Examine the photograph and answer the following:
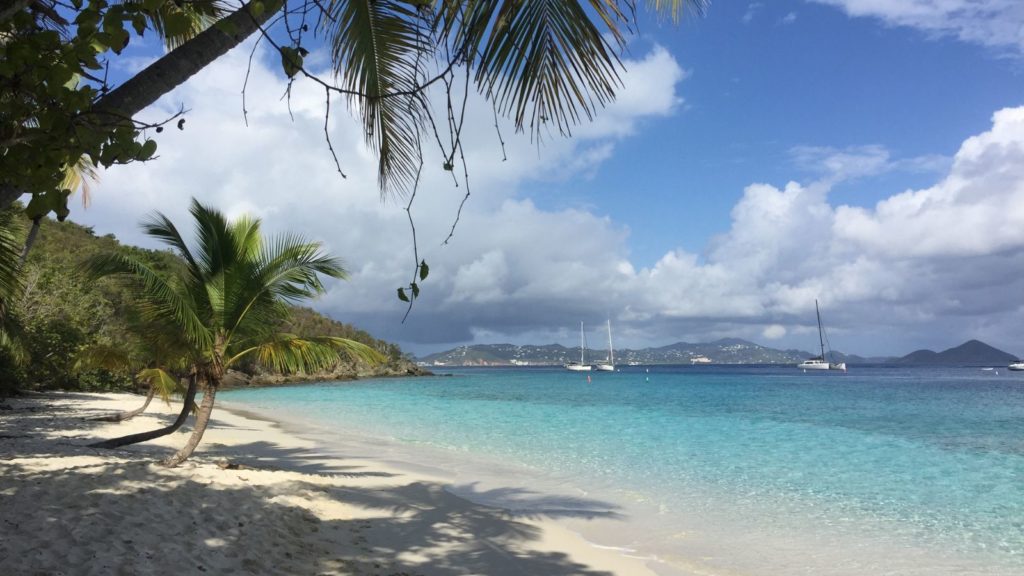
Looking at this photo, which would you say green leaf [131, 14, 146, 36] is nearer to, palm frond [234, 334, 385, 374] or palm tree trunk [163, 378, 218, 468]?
palm frond [234, 334, 385, 374]

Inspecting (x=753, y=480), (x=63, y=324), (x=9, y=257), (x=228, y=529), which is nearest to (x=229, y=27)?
Result: (x=9, y=257)

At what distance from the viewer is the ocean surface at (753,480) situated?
6367 mm

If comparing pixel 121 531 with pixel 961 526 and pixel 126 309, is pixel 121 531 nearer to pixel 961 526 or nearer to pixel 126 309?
pixel 126 309

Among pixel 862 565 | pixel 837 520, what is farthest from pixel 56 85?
pixel 837 520

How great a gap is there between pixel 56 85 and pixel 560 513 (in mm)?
7184

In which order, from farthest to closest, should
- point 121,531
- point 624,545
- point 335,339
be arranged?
point 335,339 < point 624,545 < point 121,531

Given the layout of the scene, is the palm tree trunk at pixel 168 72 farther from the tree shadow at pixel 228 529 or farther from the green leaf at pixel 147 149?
the tree shadow at pixel 228 529

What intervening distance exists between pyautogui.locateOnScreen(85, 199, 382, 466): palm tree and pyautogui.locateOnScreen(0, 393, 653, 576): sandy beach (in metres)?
1.25

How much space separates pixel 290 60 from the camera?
6.32 feet

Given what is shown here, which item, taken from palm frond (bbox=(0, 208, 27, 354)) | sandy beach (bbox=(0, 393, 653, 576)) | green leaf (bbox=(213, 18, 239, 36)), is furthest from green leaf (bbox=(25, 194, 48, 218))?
sandy beach (bbox=(0, 393, 653, 576))

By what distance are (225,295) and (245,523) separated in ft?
8.99

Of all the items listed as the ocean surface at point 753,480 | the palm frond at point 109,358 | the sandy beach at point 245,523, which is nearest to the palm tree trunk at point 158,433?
the sandy beach at point 245,523

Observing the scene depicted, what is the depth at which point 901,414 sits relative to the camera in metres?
23.8

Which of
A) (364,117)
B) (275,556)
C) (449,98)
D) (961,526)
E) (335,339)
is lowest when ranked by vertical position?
(961,526)
